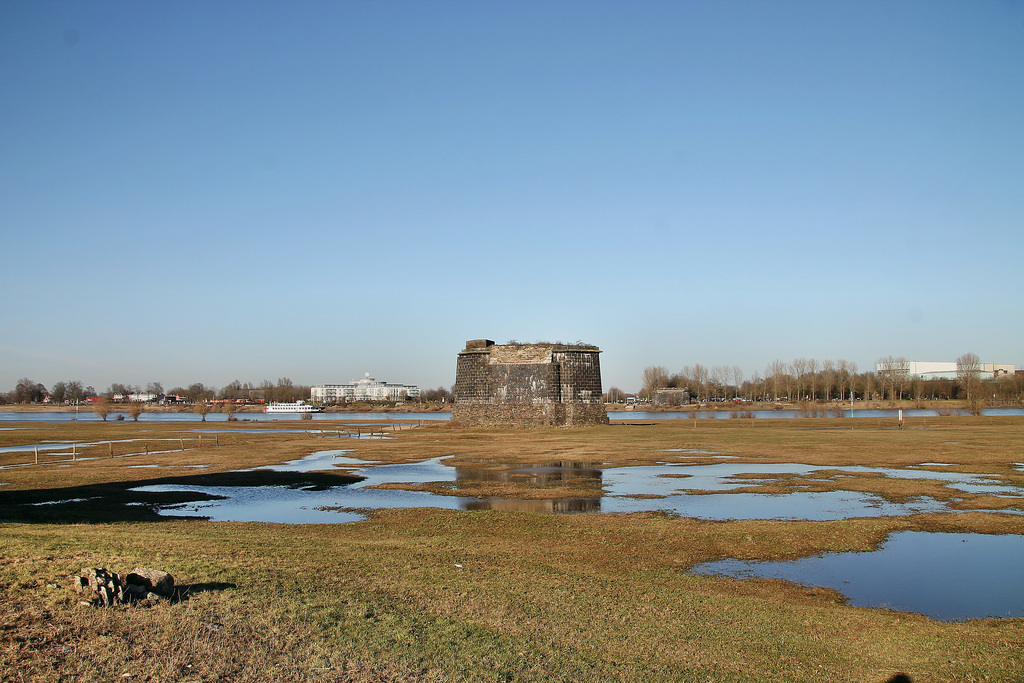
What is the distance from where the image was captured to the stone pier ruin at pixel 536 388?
6350 centimetres

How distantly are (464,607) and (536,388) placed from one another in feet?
177

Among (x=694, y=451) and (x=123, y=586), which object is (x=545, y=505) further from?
(x=694, y=451)

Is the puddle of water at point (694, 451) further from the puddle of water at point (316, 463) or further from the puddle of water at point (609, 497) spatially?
the puddle of water at point (316, 463)

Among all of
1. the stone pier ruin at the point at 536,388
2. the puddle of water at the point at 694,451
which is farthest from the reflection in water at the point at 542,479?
the stone pier ruin at the point at 536,388

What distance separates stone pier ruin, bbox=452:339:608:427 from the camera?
208 ft

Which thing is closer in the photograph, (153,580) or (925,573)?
(153,580)

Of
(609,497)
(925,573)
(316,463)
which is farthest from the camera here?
(316,463)

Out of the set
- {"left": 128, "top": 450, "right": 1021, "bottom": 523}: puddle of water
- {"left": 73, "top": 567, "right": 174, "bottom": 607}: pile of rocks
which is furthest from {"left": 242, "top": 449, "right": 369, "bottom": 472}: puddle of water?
{"left": 73, "top": 567, "right": 174, "bottom": 607}: pile of rocks

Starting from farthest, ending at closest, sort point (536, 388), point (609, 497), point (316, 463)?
1. point (536, 388)
2. point (316, 463)
3. point (609, 497)

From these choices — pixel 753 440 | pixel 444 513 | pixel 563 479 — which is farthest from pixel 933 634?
pixel 753 440

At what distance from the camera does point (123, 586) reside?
28.5 ft

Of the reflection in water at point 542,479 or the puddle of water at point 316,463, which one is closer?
the reflection in water at point 542,479

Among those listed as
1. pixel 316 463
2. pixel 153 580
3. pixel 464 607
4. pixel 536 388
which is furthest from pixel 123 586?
pixel 536 388

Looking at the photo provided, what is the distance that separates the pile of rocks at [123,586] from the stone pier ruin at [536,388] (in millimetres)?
54602
